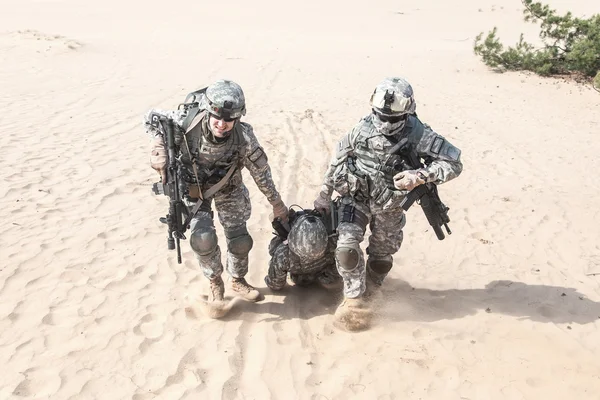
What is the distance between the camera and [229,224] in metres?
4.65

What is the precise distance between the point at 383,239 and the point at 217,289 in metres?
1.49

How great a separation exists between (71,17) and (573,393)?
83.7 ft

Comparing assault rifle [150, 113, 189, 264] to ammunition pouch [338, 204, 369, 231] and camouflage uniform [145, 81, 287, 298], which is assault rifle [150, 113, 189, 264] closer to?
camouflage uniform [145, 81, 287, 298]

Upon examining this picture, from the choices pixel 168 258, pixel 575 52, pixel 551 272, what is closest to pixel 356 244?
pixel 168 258

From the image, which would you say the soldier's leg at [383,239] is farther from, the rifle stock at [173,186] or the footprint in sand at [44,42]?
the footprint in sand at [44,42]

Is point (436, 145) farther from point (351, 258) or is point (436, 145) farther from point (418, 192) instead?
point (351, 258)

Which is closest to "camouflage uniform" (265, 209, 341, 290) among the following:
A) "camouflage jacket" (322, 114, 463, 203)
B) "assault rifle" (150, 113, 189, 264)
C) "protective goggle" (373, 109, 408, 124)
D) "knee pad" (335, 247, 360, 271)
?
"knee pad" (335, 247, 360, 271)

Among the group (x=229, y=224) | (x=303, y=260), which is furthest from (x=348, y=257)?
(x=229, y=224)

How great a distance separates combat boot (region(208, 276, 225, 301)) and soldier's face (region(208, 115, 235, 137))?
1.23m

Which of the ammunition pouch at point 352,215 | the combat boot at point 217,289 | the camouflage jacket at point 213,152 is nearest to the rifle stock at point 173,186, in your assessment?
the camouflage jacket at point 213,152

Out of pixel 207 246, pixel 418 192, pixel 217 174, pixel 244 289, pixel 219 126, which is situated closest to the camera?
pixel 219 126

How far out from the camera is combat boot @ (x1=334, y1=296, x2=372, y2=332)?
14.1 feet

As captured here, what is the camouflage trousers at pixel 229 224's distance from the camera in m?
4.41

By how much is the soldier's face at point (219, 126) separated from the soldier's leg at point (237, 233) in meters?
0.62
